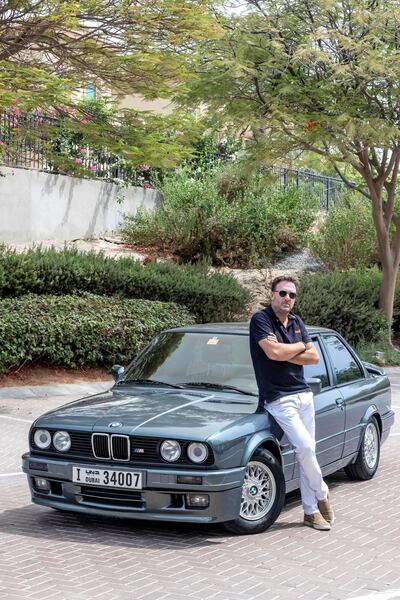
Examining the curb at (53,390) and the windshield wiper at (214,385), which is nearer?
the windshield wiper at (214,385)

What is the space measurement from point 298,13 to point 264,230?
25.9 feet

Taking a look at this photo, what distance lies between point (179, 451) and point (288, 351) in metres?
1.13

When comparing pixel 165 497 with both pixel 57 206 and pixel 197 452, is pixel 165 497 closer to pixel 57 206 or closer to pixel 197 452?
pixel 197 452

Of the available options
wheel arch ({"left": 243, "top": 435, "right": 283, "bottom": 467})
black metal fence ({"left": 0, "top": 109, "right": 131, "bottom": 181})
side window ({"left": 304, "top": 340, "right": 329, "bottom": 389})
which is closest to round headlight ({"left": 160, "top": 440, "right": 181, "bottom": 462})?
wheel arch ({"left": 243, "top": 435, "right": 283, "bottom": 467})

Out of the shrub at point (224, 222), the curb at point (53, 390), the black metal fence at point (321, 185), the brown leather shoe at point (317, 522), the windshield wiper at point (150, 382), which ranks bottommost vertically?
the curb at point (53, 390)

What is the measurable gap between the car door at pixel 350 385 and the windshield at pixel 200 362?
1166 millimetres

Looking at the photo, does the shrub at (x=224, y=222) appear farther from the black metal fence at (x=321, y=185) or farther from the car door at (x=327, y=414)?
the car door at (x=327, y=414)

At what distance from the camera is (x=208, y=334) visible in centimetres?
847

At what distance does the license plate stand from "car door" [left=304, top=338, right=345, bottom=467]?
1.91m

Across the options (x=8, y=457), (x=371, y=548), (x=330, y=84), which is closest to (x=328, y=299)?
(x=330, y=84)

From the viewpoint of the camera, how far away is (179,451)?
674 cm

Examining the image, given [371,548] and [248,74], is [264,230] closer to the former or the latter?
[248,74]

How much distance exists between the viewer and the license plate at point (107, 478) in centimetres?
675

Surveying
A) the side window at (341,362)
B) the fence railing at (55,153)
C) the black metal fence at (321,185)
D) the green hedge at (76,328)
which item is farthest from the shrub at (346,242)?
the side window at (341,362)
